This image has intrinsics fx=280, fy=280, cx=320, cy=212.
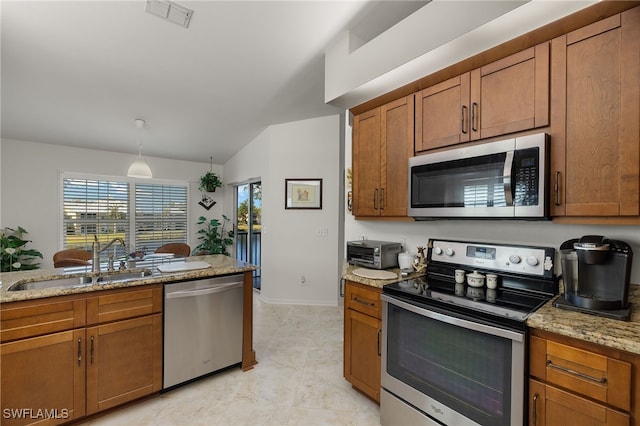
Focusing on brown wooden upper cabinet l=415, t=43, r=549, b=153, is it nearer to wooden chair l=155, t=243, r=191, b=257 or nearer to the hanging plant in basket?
wooden chair l=155, t=243, r=191, b=257

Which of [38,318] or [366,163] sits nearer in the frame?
[38,318]

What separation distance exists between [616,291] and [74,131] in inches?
220

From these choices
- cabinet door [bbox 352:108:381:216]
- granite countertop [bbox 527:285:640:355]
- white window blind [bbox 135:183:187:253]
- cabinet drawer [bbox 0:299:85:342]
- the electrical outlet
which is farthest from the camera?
white window blind [bbox 135:183:187:253]

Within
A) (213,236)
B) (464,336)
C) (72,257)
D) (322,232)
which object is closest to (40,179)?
(72,257)

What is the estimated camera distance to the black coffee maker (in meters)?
1.24

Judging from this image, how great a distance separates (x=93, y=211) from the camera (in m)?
4.64

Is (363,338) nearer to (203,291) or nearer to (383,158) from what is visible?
(203,291)

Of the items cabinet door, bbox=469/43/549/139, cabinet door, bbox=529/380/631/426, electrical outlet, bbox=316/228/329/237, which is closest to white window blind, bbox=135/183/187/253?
electrical outlet, bbox=316/228/329/237

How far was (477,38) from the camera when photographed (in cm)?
157

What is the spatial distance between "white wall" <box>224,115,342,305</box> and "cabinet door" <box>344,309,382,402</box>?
189 cm

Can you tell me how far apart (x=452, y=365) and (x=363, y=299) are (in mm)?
675

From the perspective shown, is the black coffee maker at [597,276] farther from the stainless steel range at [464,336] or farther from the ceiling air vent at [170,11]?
the ceiling air vent at [170,11]

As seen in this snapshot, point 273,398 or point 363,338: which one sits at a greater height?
point 363,338
